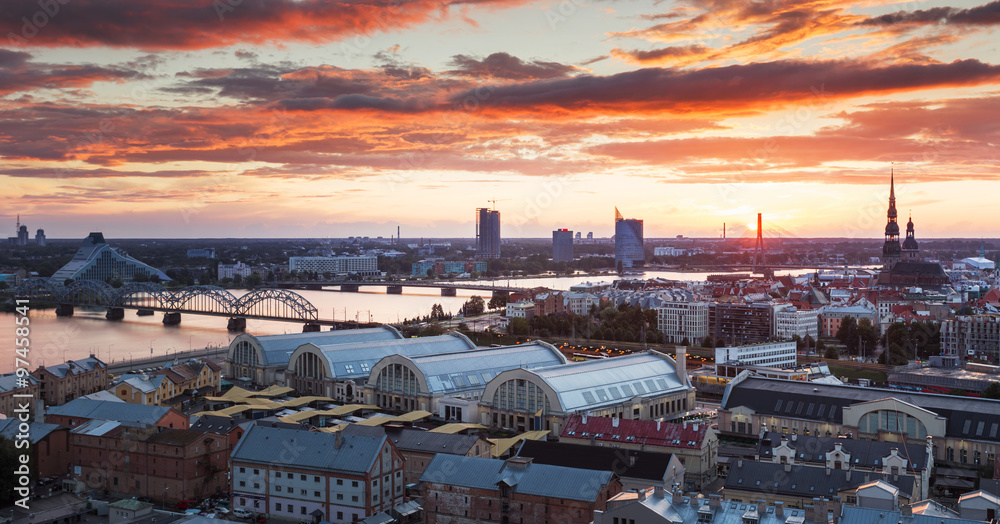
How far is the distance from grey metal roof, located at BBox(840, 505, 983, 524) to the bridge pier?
38.5 meters

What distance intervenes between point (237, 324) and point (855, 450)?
3671 cm

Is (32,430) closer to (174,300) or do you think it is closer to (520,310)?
(520,310)

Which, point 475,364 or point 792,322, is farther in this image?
point 792,322

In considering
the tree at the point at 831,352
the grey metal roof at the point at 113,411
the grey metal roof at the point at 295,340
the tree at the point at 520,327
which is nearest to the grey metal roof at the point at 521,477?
the grey metal roof at the point at 113,411

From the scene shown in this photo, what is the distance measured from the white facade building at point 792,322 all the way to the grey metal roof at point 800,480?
987 inches

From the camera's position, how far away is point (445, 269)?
3706 inches

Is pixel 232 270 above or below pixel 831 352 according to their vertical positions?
above

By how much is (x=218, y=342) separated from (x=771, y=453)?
2887cm

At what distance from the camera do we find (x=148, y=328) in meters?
44.2

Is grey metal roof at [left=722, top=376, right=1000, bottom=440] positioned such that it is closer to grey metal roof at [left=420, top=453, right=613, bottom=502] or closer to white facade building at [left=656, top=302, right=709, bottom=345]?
grey metal roof at [left=420, top=453, right=613, bottom=502]

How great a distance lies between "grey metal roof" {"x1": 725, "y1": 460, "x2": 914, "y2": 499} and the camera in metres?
11.8

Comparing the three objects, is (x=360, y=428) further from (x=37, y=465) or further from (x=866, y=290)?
(x=866, y=290)

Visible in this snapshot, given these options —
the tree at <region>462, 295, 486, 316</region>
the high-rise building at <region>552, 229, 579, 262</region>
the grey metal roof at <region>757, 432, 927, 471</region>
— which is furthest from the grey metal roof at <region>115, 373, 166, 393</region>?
the high-rise building at <region>552, 229, 579, 262</region>

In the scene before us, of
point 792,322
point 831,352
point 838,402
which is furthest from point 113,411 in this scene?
point 792,322
